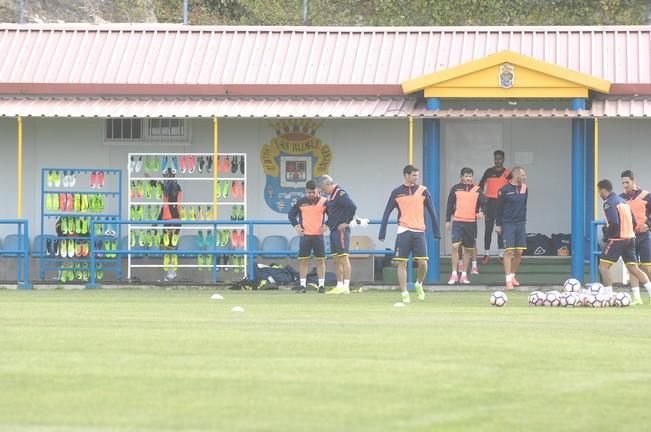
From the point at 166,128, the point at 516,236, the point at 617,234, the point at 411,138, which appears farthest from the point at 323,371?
the point at 166,128

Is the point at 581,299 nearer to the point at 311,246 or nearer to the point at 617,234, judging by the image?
the point at 617,234

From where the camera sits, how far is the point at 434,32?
30.8m

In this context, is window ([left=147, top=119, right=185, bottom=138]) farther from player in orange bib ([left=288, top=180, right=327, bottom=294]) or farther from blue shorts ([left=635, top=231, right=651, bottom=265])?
blue shorts ([left=635, top=231, right=651, bottom=265])

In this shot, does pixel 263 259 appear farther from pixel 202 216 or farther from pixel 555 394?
pixel 555 394

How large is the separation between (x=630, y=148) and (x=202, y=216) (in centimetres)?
769

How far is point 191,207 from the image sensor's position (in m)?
29.4

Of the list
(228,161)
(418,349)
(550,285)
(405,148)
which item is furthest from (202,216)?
(418,349)

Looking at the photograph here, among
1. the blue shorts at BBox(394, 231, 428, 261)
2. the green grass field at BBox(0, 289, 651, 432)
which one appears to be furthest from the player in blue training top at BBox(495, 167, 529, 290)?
the green grass field at BBox(0, 289, 651, 432)

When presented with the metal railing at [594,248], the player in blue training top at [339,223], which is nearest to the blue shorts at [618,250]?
the metal railing at [594,248]

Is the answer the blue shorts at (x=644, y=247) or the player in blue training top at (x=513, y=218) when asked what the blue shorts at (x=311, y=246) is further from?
the blue shorts at (x=644, y=247)

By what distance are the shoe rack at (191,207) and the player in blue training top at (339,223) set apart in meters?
2.97

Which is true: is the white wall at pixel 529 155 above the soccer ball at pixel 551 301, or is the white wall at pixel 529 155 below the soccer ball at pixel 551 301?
above

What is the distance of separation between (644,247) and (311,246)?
5434 millimetres

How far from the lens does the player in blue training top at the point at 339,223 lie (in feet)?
84.9
